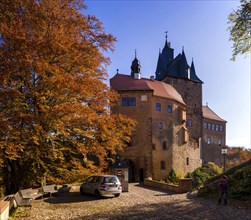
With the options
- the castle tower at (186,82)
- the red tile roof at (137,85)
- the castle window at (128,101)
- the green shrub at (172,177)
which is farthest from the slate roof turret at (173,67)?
the green shrub at (172,177)

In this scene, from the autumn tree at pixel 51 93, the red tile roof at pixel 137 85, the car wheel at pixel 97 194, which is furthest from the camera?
the red tile roof at pixel 137 85

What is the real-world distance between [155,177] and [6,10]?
29530mm

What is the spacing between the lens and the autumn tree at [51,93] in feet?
41.2

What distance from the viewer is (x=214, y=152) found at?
70.9 m

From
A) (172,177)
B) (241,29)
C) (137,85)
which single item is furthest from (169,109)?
(241,29)

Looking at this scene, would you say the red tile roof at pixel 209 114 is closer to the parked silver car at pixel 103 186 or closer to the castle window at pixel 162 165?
the castle window at pixel 162 165

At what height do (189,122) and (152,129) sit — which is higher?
(189,122)

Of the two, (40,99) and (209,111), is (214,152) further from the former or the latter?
(40,99)

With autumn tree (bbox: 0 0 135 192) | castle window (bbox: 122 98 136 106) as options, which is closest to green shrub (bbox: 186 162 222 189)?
castle window (bbox: 122 98 136 106)

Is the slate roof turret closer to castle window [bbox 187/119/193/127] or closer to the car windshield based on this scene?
castle window [bbox 187/119/193/127]

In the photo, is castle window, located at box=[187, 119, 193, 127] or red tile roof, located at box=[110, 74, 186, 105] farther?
castle window, located at box=[187, 119, 193, 127]

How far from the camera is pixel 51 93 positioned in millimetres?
13500

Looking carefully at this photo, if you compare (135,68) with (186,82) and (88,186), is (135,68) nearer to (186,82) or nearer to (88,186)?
(186,82)

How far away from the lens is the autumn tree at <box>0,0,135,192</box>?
12562 millimetres
